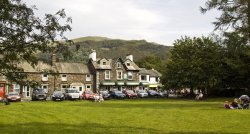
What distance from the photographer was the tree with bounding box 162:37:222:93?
66.4 m

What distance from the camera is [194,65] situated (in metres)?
67.2

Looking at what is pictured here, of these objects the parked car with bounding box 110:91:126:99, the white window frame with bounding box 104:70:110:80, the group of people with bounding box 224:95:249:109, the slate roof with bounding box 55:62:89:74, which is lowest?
the group of people with bounding box 224:95:249:109

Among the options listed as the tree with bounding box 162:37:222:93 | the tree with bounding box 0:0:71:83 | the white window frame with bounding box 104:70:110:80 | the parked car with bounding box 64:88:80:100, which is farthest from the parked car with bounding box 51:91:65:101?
the tree with bounding box 0:0:71:83

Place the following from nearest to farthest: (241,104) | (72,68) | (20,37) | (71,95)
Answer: (20,37)
(241,104)
(71,95)
(72,68)

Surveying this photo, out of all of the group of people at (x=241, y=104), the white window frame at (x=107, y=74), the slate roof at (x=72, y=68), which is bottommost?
the group of people at (x=241, y=104)

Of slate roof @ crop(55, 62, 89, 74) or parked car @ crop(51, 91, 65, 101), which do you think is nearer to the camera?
parked car @ crop(51, 91, 65, 101)

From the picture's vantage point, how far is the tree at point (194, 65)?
66.4 meters

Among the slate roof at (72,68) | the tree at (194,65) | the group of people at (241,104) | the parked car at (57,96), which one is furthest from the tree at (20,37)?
the slate roof at (72,68)

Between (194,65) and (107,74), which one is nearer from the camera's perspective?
(194,65)

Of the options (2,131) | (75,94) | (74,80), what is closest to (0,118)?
(2,131)

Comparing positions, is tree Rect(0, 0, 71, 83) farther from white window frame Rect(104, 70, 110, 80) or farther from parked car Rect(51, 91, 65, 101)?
white window frame Rect(104, 70, 110, 80)

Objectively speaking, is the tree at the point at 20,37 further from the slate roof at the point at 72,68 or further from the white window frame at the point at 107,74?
the white window frame at the point at 107,74

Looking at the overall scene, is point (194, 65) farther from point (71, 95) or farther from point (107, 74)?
point (107, 74)

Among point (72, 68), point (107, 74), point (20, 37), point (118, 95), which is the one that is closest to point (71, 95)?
point (118, 95)
